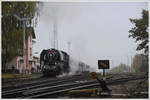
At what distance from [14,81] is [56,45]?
1877mm

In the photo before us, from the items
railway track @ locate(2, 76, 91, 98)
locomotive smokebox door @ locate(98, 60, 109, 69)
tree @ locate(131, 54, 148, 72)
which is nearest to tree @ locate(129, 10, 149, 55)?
tree @ locate(131, 54, 148, 72)

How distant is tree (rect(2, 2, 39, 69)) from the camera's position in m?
7.33

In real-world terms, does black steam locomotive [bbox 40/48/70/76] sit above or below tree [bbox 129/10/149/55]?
below

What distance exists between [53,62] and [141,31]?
3.26 metres

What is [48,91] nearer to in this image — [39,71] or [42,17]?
[39,71]

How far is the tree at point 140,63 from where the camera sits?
22.4 feet

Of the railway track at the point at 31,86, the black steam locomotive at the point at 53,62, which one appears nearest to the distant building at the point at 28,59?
the black steam locomotive at the point at 53,62

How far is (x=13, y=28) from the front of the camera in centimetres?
762

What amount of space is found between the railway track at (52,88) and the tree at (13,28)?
105 centimetres

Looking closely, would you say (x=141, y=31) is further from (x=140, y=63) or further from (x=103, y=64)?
(x=103, y=64)

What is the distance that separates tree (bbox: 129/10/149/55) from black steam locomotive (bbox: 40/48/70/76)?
2513 millimetres

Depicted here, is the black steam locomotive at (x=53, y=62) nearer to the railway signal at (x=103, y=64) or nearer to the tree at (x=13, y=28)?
the tree at (x=13, y=28)

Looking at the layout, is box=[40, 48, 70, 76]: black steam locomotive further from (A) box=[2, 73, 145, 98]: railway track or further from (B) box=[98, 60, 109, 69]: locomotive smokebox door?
(B) box=[98, 60, 109, 69]: locomotive smokebox door

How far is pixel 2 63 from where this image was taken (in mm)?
7168
